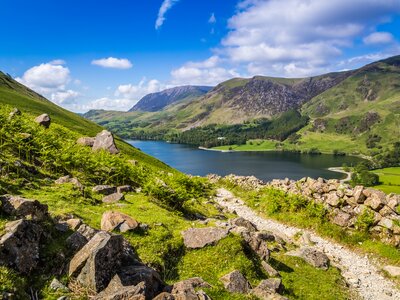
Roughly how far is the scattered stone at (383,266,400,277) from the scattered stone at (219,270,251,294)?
14.0 m

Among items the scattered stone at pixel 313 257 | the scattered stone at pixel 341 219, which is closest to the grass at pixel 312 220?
the scattered stone at pixel 341 219

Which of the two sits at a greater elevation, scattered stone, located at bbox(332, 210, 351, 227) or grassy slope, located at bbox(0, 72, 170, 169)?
grassy slope, located at bbox(0, 72, 170, 169)

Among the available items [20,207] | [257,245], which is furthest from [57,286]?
[257,245]

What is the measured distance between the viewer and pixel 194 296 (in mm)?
11156

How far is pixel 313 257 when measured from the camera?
22875 mm

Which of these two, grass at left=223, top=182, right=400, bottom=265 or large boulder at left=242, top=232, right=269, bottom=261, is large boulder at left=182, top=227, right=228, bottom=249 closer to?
large boulder at left=242, top=232, right=269, bottom=261

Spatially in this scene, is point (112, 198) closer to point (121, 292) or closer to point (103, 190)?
point (103, 190)

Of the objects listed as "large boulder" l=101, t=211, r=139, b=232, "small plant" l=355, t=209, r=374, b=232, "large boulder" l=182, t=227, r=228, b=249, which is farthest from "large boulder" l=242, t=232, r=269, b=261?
"small plant" l=355, t=209, r=374, b=232

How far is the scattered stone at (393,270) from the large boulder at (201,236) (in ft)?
44.1

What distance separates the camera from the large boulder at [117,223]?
16.8 metres

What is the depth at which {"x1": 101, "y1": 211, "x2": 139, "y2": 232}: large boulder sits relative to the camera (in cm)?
1675

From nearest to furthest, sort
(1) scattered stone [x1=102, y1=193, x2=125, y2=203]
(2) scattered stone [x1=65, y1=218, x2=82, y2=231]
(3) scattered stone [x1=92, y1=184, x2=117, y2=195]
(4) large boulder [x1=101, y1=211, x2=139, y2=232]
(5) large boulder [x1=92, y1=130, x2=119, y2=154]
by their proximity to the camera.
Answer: (2) scattered stone [x1=65, y1=218, x2=82, y2=231]
(4) large boulder [x1=101, y1=211, x2=139, y2=232]
(1) scattered stone [x1=102, y1=193, x2=125, y2=203]
(3) scattered stone [x1=92, y1=184, x2=117, y2=195]
(5) large boulder [x1=92, y1=130, x2=119, y2=154]

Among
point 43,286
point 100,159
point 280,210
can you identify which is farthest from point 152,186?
point 43,286

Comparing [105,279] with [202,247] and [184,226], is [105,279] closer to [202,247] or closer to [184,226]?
[202,247]
